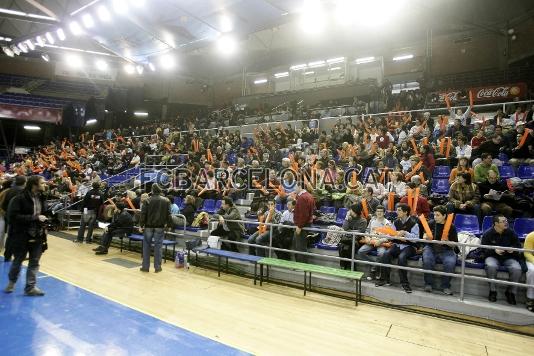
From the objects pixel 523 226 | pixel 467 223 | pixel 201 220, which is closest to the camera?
pixel 523 226

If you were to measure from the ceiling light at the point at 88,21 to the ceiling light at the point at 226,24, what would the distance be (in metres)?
4.13

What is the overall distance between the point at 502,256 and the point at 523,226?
43.8 inches

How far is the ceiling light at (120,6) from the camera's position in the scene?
32.2 feet

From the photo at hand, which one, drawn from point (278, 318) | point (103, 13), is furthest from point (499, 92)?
point (103, 13)

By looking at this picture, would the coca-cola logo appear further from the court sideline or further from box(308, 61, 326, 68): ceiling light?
the court sideline

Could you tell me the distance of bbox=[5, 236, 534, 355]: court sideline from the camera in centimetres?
385

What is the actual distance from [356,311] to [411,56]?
17456 mm

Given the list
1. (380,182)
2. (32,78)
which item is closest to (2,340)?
(380,182)

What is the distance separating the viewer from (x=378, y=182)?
7.99 m

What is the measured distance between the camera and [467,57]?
17375mm

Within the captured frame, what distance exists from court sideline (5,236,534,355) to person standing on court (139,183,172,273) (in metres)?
0.31

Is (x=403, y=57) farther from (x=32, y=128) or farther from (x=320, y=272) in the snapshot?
(x=32, y=128)

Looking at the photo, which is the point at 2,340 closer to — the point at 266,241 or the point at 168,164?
the point at 266,241

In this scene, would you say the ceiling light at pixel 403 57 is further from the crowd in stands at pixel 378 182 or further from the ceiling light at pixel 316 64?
the crowd in stands at pixel 378 182
